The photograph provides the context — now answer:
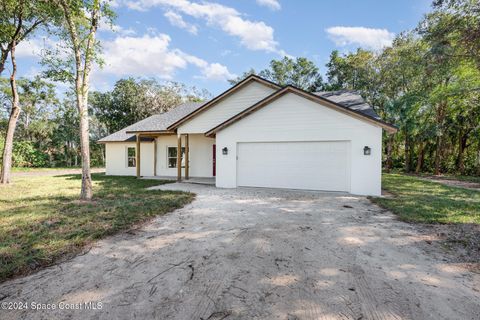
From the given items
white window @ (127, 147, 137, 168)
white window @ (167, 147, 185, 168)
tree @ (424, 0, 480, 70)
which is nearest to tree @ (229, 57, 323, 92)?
white window @ (167, 147, 185, 168)

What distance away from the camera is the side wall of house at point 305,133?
8523 mm

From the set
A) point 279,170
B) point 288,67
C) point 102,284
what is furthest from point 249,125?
point 288,67

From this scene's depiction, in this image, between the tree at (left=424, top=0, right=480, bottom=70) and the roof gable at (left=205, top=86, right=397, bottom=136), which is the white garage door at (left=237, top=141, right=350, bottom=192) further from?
the tree at (left=424, top=0, right=480, bottom=70)

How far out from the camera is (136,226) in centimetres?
503

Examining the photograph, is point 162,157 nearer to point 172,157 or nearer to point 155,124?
point 172,157

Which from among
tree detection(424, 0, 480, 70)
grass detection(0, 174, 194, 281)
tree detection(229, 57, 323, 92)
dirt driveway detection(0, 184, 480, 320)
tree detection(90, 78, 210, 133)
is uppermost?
tree detection(229, 57, 323, 92)

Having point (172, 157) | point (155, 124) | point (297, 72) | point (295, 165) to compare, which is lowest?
point (295, 165)

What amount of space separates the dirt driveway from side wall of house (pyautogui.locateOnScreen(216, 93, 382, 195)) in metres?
3.98

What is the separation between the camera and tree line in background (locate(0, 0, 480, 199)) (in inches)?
283

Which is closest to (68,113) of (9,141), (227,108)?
(9,141)

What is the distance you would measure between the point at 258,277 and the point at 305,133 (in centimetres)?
736

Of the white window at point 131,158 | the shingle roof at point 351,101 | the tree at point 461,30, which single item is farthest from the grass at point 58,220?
the tree at point 461,30

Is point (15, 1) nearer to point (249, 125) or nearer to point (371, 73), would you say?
point (249, 125)

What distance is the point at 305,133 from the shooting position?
9.39m
